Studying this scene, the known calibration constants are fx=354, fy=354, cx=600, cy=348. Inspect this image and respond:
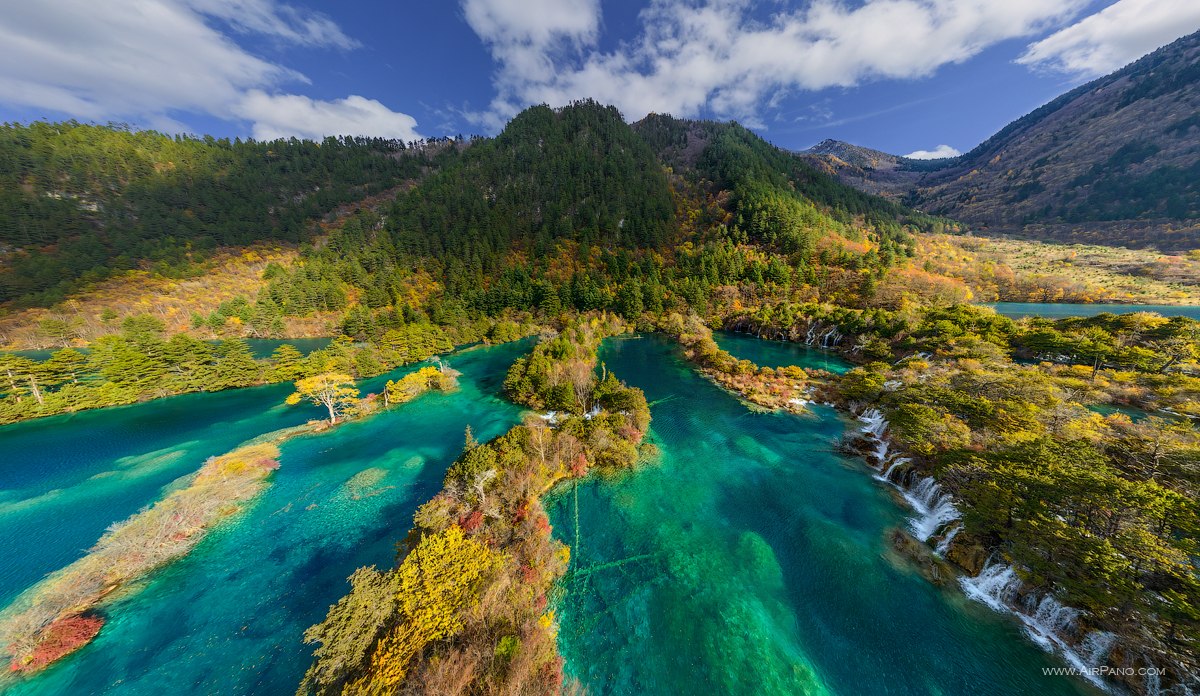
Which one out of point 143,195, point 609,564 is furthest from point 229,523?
point 143,195

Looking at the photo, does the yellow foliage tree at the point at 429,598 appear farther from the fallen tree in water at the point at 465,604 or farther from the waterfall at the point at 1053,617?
the waterfall at the point at 1053,617

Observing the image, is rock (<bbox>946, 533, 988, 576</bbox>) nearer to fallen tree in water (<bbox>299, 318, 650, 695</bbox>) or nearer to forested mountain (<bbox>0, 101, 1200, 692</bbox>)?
forested mountain (<bbox>0, 101, 1200, 692</bbox>)

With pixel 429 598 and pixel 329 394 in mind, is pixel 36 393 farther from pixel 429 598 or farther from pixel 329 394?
pixel 429 598

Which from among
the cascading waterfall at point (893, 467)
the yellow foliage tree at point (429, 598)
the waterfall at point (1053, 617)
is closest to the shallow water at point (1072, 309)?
the cascading waterfall at point (893, 467)

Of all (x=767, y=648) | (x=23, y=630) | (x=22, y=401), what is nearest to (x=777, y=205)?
(x=767, y=648)

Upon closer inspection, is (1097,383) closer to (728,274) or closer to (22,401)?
(728,274)

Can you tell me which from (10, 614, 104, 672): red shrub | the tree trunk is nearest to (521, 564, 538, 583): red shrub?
(10, 614, 104, 672): red shrub
